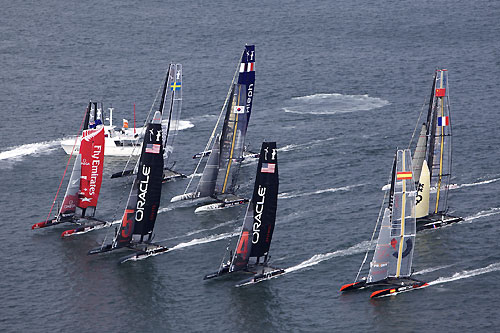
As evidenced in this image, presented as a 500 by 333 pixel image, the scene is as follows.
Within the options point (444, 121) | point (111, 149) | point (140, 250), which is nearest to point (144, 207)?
point (140, 250)

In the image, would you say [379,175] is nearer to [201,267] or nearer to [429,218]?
[429,218]

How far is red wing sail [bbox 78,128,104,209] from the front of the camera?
471 feet

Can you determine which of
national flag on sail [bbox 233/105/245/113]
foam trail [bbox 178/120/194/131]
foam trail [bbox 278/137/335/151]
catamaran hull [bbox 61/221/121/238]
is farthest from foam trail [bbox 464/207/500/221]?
foam trail [bbox 178/120/194/131]

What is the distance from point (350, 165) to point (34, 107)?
63.0m

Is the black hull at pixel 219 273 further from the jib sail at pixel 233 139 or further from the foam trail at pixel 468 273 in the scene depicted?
the jib sail at pixel 233 139

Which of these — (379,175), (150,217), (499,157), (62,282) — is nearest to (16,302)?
(62,282)

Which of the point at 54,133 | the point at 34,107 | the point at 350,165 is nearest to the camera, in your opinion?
the point at 350,165

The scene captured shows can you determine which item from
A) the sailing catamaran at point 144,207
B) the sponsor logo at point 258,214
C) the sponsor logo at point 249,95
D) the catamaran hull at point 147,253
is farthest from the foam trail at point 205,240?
the sponsor logo at point 249,95

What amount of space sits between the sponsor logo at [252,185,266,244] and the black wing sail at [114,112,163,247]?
1374cm

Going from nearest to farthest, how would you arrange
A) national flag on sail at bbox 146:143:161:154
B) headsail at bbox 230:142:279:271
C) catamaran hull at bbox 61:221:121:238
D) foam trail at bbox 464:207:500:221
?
headsail at bbox 230:142:279:271 → national flag on sail at bbox 146:143:161:154 → catamaran hull at bbox 61:221:121:238 → foam trail at bbox 464:207:500:221

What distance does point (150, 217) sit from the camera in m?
134

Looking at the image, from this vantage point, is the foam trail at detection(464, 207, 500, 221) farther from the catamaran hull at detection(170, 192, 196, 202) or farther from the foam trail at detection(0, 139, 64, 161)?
the foam trail at detection(0, 139, 64, 161)

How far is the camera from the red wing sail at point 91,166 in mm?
143625

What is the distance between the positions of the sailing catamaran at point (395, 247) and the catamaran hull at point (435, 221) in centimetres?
1728
